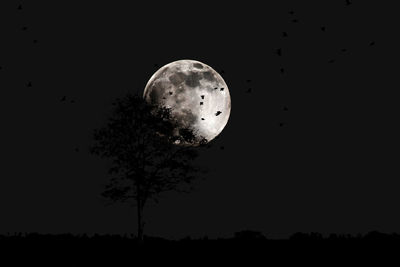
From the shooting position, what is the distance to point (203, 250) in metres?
32.2

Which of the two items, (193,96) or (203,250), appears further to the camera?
(193,96)

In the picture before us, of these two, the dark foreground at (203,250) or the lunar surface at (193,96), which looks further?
the lunar surface at (193,96)

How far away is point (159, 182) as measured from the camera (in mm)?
36719

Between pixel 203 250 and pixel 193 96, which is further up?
pixel 193 96

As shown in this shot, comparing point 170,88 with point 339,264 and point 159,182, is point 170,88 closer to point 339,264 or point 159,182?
point 159,182

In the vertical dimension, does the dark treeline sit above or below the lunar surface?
below

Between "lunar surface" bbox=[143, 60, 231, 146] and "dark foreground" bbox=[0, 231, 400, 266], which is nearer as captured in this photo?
"dark foreground" bbox=[0, 231, 400, 266]

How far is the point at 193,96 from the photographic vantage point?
4019 centimetres

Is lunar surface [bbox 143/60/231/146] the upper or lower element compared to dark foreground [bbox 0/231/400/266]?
upper

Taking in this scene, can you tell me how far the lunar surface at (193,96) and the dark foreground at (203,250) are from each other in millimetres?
7580

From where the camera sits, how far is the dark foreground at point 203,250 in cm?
2762

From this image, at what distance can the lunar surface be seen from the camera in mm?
39219

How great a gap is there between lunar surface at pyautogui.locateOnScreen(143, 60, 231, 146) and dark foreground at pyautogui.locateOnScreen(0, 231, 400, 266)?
24.9 feet

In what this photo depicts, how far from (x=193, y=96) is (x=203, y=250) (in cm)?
1183
